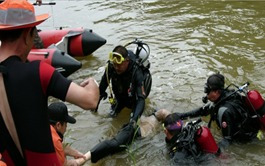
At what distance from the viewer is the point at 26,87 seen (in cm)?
194

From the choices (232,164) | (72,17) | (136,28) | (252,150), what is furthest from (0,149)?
(72,17)

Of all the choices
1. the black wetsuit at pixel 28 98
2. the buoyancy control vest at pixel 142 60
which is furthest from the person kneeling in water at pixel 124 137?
the black wetsuit at pixel 28 98

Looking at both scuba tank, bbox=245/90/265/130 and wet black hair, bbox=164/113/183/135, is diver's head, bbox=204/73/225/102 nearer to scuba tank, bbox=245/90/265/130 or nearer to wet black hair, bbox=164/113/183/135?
scuba tank, bbox=245/90/265/130

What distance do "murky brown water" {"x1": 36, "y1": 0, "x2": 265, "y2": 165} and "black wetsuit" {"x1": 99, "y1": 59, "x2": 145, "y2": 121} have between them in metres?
0.48

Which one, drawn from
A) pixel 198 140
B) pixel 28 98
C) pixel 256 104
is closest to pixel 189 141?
pixel 198 140

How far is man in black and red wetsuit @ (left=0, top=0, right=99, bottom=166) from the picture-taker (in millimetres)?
1929

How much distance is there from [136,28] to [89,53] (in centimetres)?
260

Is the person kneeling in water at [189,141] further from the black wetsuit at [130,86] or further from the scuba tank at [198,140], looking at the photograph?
the black wetsuit at [130,86]

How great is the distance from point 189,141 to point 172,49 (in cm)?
494

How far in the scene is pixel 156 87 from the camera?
6941 mm

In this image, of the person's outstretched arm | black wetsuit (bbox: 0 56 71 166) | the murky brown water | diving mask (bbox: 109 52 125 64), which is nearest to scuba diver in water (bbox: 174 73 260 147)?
the murky brown water

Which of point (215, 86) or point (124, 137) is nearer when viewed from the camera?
point (215, 86)

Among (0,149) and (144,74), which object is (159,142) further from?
(0,149)

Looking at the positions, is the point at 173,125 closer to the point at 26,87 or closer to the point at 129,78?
the point at 129,78
